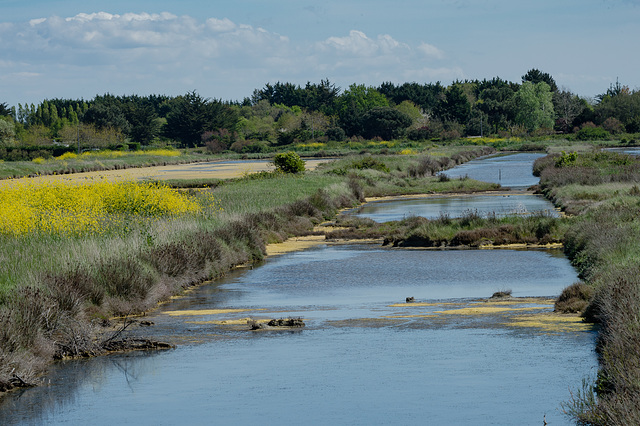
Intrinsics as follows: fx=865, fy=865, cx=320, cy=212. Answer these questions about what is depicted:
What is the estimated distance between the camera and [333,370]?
50.9 ft

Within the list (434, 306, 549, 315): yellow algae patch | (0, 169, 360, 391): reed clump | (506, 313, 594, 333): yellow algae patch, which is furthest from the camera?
(434, 306, 549, 315): yellow algae patch

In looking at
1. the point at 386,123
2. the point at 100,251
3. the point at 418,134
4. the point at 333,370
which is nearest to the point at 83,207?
the point at 100,251

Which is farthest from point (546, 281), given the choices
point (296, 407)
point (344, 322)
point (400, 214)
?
point (400, 214)

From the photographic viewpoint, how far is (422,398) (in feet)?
44.7

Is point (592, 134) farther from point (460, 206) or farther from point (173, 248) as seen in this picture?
point (173, 248)

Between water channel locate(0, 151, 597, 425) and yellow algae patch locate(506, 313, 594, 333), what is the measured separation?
47 millimetres

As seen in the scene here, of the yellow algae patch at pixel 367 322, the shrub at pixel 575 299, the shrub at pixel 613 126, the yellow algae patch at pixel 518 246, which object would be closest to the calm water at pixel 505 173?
the yellow algae patch at pixel 518 246

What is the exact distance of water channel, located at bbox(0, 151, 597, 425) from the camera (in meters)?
13.1

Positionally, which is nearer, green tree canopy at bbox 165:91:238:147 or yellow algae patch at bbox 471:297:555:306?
yellow algae patch at bbox 471:297:555:306

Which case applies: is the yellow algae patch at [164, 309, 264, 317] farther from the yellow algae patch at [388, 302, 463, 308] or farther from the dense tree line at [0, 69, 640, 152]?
the dense tree line at [0, 69, 640, 152]

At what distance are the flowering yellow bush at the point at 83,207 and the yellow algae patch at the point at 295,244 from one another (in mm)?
3529

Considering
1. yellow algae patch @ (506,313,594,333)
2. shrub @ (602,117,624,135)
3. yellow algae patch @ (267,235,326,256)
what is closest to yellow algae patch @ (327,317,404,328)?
yellow algae patch @ (506,313,594,333)

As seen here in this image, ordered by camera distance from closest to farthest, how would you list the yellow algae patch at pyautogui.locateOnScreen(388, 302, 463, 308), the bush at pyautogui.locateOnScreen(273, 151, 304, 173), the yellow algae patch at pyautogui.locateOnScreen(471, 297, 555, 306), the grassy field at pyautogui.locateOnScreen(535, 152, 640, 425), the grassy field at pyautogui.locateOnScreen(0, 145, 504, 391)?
the grassy field at pyautogui.locateOnScreen(535, 152, 640, 425) < the grassy field at pyautogui.locateOnScreen(0, 145, 504, 391) < the yellow algae patch at pyautogui.locateOnScreen(471, 297, 555, 306) < the yellow algae patch at pyautogui.locateOnScreen(388, 302, 463, 308) < the bush at pyautogui.locateOnScreen(273, 151, 304, 173)

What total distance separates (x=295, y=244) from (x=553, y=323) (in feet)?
67.0
